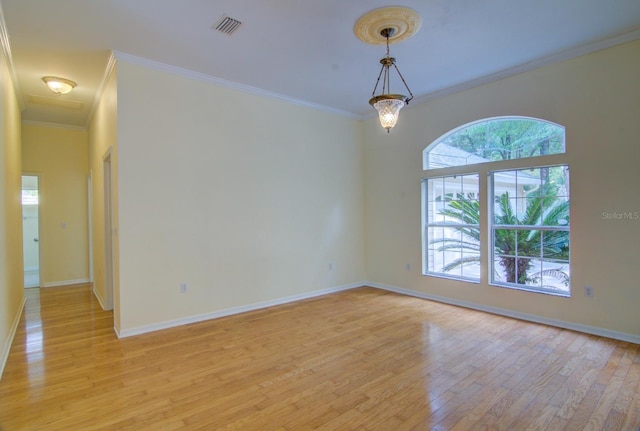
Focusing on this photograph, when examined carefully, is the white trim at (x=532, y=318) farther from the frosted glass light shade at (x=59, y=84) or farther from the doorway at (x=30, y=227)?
the doorway at (x=30, y=227)

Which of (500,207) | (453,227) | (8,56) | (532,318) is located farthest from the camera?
(453,227)

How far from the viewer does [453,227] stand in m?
4.86

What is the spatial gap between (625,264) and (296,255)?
154 inches

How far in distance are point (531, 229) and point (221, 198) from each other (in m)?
3.96

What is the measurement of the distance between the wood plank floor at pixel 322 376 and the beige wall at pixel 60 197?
2.41 metres

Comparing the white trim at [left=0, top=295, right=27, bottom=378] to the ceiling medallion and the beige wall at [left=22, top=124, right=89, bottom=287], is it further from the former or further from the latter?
the ceiling medallion

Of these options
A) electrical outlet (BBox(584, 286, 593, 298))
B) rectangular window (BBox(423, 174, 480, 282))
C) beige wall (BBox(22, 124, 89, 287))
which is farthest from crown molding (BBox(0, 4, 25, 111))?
electrical outlet (BBox(584, 286, 593, 298))

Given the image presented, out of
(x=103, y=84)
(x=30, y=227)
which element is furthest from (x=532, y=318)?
(x=30, y=227)

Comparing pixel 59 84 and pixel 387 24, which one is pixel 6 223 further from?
pixel 387 24

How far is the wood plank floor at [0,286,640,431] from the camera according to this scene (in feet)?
6.98

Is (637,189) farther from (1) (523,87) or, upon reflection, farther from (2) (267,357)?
(2) (267,357)

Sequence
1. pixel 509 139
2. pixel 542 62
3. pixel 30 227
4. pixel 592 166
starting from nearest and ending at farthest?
1. pixel 592 166
2. pixel 542 62
3. pixel 509 139
4. pixel 30 227

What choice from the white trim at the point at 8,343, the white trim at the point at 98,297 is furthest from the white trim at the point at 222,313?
the white trim at the point at 98,297

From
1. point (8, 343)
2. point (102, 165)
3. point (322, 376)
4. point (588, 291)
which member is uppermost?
point (102, 165)
